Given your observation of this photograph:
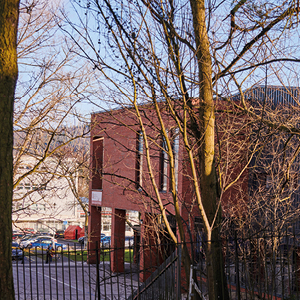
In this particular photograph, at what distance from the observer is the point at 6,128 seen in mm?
4465

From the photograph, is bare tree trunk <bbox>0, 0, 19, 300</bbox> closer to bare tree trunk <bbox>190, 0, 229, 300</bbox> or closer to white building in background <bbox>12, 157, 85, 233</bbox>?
bare tree trunk <bbox>190, 0, 229, 300</bbox>

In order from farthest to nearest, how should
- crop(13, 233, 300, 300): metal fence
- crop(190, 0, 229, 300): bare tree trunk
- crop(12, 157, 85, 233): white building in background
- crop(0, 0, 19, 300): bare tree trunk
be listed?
1. crop(12, 157, 85, 233): white building in background
2. crop(190, 0, 229, 300): bare tree trunk
3. crop(13, 233, 300, 300): metal fence
4. crop(0, 0, 19, 300): bare tree trunk

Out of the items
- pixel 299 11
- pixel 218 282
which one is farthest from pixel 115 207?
pixel 299 11

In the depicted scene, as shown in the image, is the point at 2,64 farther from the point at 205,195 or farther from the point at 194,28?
the point at 205,195

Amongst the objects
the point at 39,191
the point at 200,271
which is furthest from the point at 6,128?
the point at 39,191

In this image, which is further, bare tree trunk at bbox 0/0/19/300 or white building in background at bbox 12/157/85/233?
white building in background at bbox 12/157/85/233

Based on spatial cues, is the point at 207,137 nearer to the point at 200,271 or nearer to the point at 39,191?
the point at 200,271

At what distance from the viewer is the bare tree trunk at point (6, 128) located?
14.2ft

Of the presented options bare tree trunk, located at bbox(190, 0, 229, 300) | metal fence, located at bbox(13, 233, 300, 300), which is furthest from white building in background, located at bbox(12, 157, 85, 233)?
bare tree trunk, located at bbox(190, 0, 229, 300)

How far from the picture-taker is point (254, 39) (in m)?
6.43

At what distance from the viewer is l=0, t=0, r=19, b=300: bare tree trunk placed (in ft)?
14.2

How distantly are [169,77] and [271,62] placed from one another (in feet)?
6.23

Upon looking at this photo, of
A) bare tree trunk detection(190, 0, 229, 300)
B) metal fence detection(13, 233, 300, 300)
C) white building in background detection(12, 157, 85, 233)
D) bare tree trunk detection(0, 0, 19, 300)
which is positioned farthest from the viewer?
white building in background detection(12, 157, 85, 233)

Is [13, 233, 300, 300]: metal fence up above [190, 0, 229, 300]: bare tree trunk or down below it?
below
